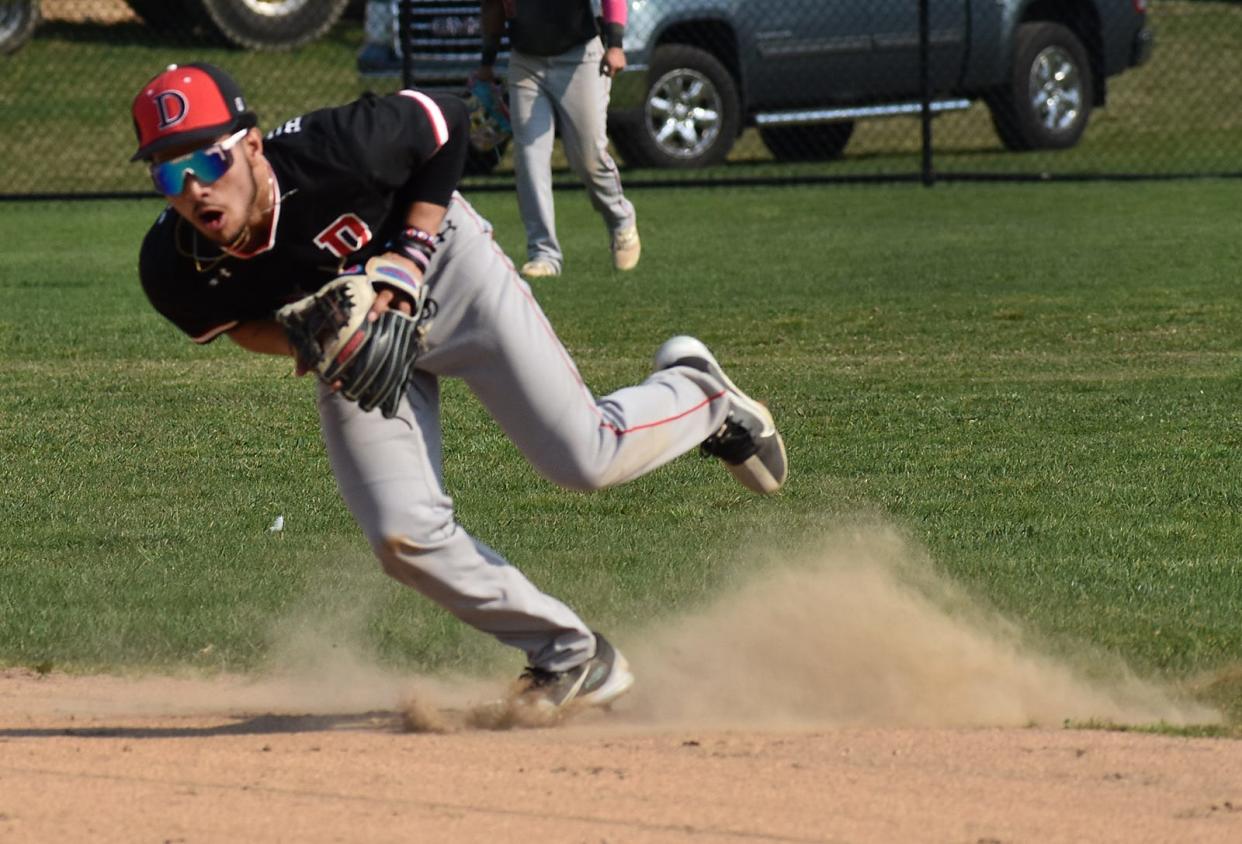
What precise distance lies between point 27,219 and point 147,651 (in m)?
10.5

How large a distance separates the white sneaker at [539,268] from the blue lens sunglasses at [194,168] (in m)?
7.04

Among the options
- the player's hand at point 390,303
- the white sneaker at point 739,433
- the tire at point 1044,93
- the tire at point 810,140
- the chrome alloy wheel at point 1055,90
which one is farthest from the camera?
the tire at point 810,140

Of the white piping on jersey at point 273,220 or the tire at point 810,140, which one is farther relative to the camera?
the tire at point 810,140

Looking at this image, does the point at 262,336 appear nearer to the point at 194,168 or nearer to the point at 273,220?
the point at 273,220

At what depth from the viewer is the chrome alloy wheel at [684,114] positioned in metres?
16.5

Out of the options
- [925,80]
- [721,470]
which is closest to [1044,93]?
[925,80]

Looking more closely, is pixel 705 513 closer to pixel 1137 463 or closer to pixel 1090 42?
pixel 1137 463

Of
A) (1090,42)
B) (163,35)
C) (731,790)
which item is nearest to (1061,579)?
(731,790)

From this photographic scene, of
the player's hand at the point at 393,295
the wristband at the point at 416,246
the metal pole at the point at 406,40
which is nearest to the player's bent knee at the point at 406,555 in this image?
the player's hand at the point at 393,295

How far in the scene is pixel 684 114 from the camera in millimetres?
16859

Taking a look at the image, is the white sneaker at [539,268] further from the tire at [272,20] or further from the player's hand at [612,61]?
the tire at [272,20]

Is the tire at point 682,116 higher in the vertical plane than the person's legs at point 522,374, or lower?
lower

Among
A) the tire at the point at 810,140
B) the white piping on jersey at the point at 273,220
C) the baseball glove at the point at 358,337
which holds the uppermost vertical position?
the white piping on jersey at the point at 273,220

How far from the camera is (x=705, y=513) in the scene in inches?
279
